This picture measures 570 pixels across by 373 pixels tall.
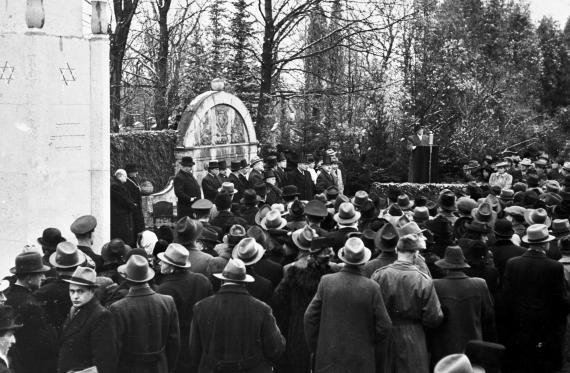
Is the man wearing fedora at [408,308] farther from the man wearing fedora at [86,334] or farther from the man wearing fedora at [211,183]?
the man wearing fedora at [211,183]

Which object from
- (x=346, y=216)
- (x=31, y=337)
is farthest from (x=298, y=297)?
(x=31, y=337)

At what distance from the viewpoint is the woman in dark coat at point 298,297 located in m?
7.58

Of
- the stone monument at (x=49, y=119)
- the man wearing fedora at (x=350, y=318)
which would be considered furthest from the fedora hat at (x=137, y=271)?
the stone monument at (x=49, y=119)

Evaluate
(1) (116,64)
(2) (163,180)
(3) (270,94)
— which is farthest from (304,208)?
(3) (270,94)

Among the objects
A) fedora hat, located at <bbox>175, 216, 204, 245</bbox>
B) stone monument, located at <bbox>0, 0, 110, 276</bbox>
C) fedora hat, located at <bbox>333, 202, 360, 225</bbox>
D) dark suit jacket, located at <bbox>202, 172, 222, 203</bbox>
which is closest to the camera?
fedora hat, located at <bbox>175, 216, 204, 245</bbox>

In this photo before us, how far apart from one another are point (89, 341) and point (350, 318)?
206cm

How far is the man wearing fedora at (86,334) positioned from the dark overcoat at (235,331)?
0.75m

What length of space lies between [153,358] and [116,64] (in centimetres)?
1756

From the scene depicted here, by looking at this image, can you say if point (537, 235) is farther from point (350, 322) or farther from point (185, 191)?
point (185, 191)

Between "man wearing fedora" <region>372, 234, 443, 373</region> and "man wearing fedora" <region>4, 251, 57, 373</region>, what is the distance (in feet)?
9.20

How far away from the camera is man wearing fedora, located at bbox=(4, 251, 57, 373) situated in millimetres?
6730

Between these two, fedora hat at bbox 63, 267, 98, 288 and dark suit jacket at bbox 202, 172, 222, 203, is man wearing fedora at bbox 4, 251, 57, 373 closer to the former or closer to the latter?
fedora hat at bbox 63, 267, 98, 288

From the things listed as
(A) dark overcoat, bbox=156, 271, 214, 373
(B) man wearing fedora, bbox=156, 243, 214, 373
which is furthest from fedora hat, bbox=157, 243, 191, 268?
(A) dark overcoat, bbox=156, 271, 214, 373

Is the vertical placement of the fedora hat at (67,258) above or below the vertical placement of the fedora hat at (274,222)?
below
